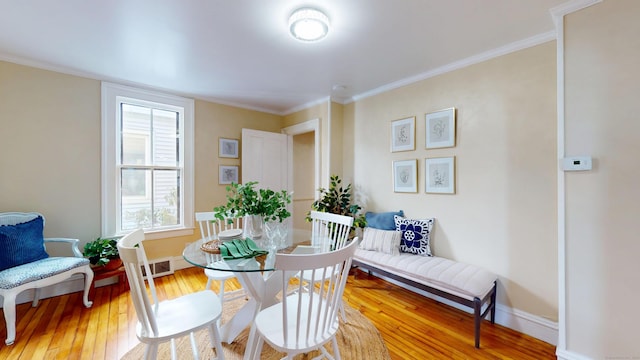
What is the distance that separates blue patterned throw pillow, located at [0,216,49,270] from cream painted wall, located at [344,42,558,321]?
3839 mm

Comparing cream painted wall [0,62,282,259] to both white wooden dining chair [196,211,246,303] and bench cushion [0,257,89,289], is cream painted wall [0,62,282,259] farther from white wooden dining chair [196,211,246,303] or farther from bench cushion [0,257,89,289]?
white wooden dining chair [196,211,246,303]

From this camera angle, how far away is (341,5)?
1.71m

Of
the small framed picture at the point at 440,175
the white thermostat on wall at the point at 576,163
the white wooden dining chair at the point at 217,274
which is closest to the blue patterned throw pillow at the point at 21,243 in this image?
the white wooden dining chair at the point at 217,274

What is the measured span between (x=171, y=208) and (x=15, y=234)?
1.42m

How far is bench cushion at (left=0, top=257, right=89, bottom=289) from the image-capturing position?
1.99 metres

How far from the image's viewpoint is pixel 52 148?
2701 millimetres

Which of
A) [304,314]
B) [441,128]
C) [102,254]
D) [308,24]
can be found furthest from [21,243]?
[441,128]

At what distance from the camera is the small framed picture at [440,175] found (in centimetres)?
262

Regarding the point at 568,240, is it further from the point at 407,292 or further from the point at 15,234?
the point at 15,234

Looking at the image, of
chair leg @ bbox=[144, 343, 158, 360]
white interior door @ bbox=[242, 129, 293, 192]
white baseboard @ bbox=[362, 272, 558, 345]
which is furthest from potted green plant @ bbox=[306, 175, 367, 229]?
chair leg @ bbox=[144, 343, 158, 360]

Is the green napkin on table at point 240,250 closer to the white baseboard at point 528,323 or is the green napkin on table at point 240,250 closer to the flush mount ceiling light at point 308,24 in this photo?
the flush mount ceiling light at point 308,24

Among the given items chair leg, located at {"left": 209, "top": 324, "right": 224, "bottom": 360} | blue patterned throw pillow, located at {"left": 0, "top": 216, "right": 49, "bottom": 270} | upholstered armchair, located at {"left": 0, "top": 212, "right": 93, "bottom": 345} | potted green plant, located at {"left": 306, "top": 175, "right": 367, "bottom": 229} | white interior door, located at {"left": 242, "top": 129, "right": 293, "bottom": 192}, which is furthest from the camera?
white interior door, located at {"left": 242, "top": 129, "right": 293, "bottom": 192}

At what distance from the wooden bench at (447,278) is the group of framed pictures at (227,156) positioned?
2491 mm

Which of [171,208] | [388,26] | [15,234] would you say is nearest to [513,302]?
[388,26]
